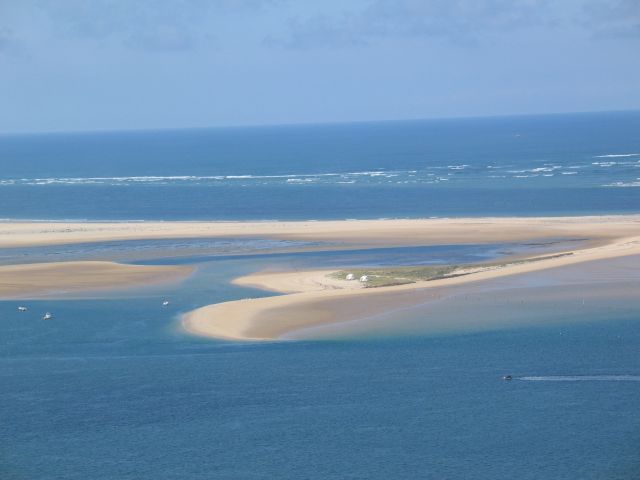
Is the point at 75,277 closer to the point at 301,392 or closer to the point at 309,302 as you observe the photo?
the point at 309,302

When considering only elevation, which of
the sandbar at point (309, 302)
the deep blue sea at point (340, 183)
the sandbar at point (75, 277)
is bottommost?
the sandbar at point (309, 302)

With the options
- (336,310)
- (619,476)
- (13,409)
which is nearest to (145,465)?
(13,409)

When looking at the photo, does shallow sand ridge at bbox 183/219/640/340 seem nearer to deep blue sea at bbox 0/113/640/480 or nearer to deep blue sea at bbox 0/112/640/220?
deep blue sea at bbox 0/113/640/480

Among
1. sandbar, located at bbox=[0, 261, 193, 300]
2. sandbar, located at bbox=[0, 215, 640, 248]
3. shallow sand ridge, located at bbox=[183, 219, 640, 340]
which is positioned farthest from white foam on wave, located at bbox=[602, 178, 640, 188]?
sandbar, located at bbox=[0, 261, 193, 300]

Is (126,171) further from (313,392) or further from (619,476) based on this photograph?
(619,476)

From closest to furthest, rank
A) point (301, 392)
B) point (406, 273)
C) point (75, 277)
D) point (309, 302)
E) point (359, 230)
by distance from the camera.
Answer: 1. point (301, 392)
2. point (309, 302)
3. point (406, 273)
4. point (75, 277)
5. point (359, 230)

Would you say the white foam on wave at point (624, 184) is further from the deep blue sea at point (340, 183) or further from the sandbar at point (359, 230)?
the sandbar at point (359, 230)

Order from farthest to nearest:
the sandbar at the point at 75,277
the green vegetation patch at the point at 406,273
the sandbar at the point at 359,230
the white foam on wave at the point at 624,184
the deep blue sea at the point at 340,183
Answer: the white foam on wave at the point at 624,184 < the deep blue sea at the point at 340,183 < the sandbar at the point at 359,230 < the sandbar at the point at 75,277 < the green vegetation patch at the point at 406,273

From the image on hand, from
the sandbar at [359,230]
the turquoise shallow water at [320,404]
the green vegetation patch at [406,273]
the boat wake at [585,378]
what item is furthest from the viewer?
the sandbar at [359,230]

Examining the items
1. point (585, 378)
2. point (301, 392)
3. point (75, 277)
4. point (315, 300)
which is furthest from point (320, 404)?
point (75, 277)

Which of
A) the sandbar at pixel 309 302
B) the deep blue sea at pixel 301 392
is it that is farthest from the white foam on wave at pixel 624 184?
the sandbar at pixel 309 302
